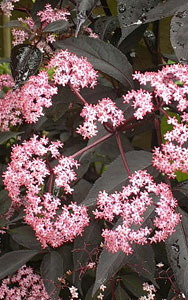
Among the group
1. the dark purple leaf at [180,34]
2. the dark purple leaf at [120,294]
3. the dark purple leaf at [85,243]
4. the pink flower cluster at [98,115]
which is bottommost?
the dark purple leaf at [120,294]

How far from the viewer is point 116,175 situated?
2.14 feet

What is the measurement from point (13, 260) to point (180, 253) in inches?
13.4

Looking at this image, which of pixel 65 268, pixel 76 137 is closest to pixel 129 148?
pixel 76 137

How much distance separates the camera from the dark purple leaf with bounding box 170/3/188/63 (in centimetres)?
59

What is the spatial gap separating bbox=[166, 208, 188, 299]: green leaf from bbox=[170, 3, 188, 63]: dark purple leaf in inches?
9.6

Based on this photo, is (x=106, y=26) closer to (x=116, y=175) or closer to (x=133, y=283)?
(x=116, y=175)

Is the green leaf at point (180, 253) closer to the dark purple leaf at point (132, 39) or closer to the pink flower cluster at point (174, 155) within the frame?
the pink flower cluster at point (174, 155)

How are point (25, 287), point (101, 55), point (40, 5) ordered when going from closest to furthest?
point (101, 55) → point (40, 5) → point (25, 287)

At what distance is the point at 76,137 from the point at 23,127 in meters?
0.12

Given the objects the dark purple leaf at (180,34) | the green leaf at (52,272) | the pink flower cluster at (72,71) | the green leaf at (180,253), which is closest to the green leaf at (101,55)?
the pink flower cluster at (72,71)

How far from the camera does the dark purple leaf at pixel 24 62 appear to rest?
0.72 metres

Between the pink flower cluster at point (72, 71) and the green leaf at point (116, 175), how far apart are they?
0.13 metres

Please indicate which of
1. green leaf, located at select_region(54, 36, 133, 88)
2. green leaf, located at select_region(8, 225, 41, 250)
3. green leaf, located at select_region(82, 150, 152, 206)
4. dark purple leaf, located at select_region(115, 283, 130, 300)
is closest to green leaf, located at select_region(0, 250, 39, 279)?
green leaf, located at select_region(8, 225, 41, 250)

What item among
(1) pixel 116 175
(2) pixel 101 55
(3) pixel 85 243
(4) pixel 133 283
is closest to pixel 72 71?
(2) pixel 101 55
